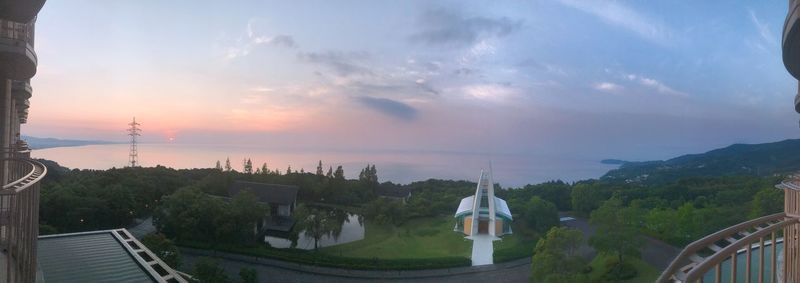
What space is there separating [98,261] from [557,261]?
286 inches

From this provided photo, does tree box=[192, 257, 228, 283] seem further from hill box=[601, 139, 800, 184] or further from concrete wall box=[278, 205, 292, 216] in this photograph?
hill box=[601, 139, 800, 184]

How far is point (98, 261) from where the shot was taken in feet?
16.4

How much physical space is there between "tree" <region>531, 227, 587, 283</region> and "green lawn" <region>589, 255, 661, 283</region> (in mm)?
1280

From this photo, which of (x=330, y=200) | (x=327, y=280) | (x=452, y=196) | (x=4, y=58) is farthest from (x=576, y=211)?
(x=4, y=58)

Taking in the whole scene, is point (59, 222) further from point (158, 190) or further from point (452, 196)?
point (452, 196)

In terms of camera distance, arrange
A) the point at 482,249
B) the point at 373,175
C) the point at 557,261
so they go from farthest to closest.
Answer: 1. the point at 373,175
2. the point at 482,249
3. the point at 557,261

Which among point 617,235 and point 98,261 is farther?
point 617,235

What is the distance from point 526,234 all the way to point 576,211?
5419 mm

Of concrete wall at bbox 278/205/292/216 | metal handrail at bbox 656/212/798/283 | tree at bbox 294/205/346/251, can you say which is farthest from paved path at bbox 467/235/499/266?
metal handrail at bbox 656/212/798/283

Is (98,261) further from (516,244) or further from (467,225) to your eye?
(467,225)

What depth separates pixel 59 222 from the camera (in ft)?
38.7

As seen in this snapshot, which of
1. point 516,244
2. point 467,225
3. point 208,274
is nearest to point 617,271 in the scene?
point 516,244

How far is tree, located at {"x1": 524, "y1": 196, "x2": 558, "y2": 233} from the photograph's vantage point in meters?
14.9

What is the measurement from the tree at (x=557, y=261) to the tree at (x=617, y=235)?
969mm
